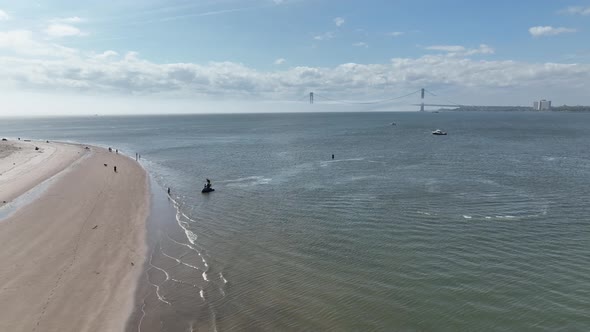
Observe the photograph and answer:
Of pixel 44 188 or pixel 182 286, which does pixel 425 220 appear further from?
pixel 44 188

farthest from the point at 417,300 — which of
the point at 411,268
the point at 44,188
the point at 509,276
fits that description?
the point at 44,188

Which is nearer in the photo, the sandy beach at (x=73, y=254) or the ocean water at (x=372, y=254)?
the sandy beach at (x=73, y=254)

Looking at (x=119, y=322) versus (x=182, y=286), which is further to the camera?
(x=182, y=286)

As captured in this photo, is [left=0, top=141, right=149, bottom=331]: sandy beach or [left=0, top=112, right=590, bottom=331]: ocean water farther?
[left=0, top=112, right=590, bottom=331]: ocean water

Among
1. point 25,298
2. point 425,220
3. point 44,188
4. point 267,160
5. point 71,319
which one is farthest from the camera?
point 267,160

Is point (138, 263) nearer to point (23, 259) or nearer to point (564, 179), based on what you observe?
point (23, 259)

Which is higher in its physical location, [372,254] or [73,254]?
[73,254]

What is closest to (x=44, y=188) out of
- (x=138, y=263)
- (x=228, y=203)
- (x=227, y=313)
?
(x=228, y=203)

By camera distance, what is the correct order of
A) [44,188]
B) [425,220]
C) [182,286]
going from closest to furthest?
[182,286] → [425,220] → [44,188]
